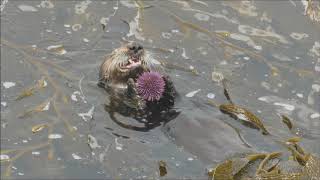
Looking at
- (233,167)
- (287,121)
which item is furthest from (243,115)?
(233,167)

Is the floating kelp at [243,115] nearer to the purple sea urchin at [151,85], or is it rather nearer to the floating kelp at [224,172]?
the purple sea urchin at [151,85]

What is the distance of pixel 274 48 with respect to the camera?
6.13 metres

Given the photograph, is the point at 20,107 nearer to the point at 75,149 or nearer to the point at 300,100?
the point at 75,149

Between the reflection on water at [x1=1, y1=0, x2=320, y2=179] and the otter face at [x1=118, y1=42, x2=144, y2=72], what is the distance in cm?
31

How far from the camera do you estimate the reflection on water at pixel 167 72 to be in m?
4.38

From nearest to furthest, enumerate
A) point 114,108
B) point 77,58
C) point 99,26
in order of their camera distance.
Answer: point 114,108 → point 77,58 → point 99,26

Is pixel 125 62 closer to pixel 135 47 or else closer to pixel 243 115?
pixel 135 47

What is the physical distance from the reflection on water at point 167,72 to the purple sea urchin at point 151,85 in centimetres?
24

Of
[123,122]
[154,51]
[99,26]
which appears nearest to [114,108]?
[123,122]

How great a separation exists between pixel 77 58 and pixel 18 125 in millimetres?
1249

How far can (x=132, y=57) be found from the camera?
517cm

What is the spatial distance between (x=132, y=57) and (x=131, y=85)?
1.18 ft

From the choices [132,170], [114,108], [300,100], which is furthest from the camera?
[300,100]

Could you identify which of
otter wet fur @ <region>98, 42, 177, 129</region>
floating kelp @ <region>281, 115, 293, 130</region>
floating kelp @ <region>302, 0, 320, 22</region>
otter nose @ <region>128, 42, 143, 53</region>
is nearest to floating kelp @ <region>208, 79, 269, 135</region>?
floating kelp @ <region>281, 115, 293, 130</region>
